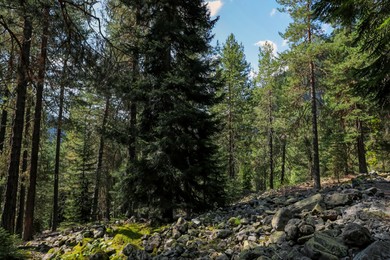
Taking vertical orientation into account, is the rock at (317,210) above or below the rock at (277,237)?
above

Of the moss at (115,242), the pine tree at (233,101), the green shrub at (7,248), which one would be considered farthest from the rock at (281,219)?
the pine tree at (233,101)

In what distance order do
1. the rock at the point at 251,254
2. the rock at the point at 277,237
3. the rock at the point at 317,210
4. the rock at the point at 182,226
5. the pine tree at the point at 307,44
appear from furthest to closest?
the pine tree at the point at 307,44 < the rock at the point at 182,226 < the rock at the point at 317,210 < the rock at the point at 277,237 < the rock at the point at 251,254

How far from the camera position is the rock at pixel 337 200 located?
22.0 ft

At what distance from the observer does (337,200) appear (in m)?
6.81

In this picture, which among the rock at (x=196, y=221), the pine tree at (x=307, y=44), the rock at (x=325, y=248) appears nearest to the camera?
the rock at (x=325, y=248)

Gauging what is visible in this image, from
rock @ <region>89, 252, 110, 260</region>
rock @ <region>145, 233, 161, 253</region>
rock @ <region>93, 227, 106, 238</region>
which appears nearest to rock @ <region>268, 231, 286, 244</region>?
rock @ <region>145, 233, 161, 253</region>

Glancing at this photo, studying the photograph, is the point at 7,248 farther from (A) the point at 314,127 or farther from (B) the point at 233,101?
(B) the point at 233,101

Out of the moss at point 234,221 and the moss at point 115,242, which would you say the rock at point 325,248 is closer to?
the moss at point 234,221

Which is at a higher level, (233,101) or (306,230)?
(233,101)

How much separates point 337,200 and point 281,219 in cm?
180

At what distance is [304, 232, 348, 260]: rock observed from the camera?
434 centimetres

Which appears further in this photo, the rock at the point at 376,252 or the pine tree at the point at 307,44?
the pine tree at the point at 307,44

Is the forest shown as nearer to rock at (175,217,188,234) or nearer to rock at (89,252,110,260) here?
rock at (175,217,188,234)

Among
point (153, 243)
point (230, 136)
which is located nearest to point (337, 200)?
point (153, 243)
